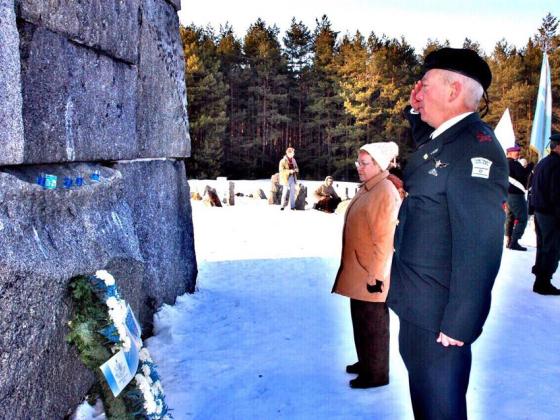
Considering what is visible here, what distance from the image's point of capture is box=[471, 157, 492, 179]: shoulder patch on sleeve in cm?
197

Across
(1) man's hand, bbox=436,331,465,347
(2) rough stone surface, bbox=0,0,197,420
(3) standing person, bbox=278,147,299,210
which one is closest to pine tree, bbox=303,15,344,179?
(3) standing person, bbox=278,147,299,210

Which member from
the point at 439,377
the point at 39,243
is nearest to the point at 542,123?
the point at 439,377

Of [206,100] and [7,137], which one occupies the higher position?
[206,100]

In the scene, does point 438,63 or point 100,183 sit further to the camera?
point 100,183

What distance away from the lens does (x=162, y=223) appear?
497cm

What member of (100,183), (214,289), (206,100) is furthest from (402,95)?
(100,183)

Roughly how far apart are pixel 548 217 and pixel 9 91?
5607 millimetres

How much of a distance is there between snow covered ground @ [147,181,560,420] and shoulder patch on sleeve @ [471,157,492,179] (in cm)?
185

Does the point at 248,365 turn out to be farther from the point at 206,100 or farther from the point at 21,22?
the point at 206,100

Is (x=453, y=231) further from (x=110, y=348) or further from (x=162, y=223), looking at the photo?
(x=162, y=223)

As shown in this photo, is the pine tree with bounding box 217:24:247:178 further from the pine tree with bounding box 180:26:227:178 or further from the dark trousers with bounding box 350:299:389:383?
the dark trousers with bounding box 350:299:389:383

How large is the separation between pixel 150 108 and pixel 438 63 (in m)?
3.08

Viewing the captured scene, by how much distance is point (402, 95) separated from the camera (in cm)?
3744

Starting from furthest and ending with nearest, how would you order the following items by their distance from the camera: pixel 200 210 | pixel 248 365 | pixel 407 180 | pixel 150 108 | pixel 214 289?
pixel 200 210, pixel 214 289, pixel 150 108, pixel 248 365, pixel 407 180
